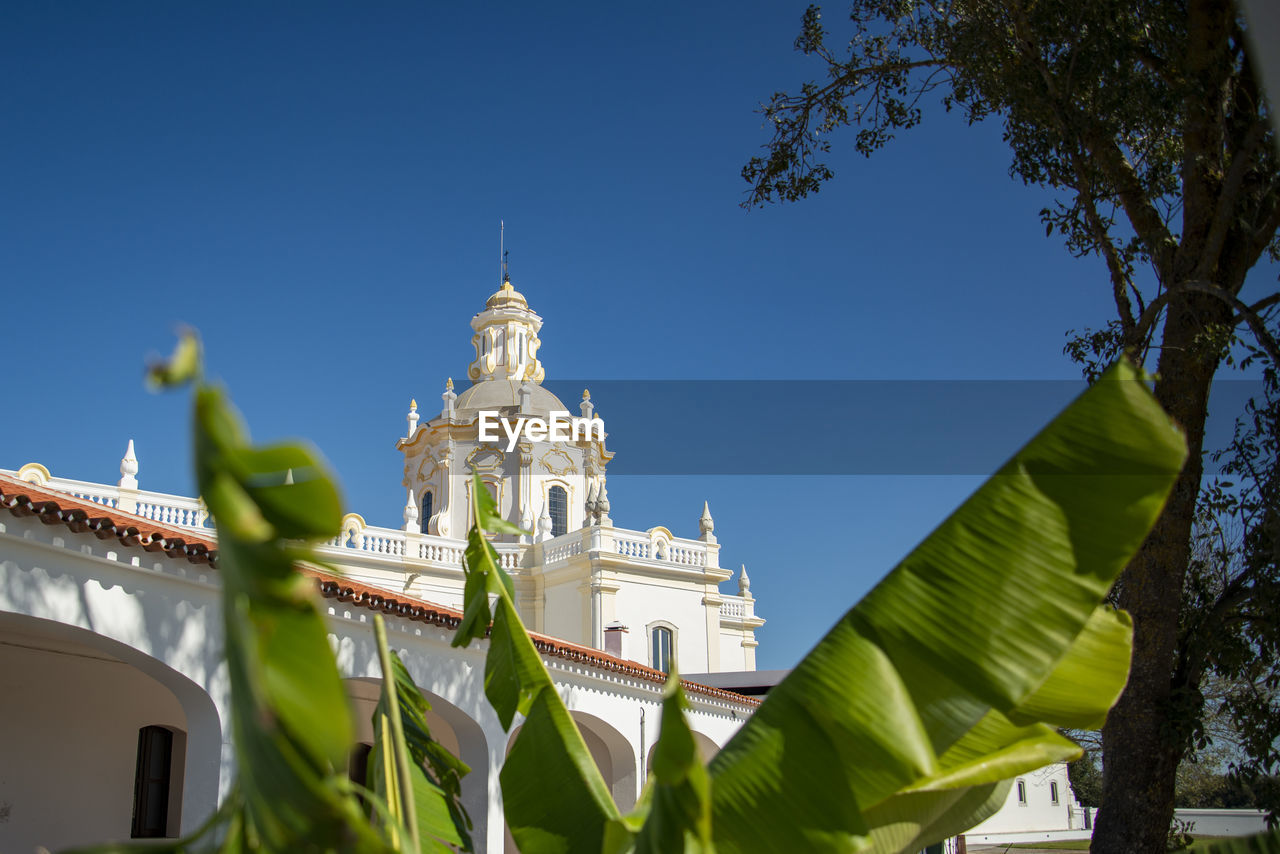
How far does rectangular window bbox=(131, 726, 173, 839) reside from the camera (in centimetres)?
1189

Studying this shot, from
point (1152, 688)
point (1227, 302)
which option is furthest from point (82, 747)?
point (1227, 302)

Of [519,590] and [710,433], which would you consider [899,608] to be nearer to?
[710,433]

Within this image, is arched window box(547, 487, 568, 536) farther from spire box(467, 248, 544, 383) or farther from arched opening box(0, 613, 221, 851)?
arched opening box(0, 613, 221, 851)

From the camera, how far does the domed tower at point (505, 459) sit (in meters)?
35.7

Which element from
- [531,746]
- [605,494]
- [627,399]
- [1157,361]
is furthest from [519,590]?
[531,746]

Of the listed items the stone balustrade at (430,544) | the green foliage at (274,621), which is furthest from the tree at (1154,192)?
the stone balustrade at (430,544)

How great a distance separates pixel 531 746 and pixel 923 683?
1.54 metres

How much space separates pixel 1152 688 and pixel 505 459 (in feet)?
95.0

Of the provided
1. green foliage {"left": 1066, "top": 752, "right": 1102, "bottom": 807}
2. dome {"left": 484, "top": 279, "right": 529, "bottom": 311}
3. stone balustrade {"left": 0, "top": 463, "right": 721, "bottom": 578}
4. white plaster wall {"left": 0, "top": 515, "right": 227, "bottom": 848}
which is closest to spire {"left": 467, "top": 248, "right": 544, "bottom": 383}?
dome {"left": 484, "top": 279, "right": 529, "bottom": 311}

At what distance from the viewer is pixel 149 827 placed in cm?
1199

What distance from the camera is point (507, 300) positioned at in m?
41.4

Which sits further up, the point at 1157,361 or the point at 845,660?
the point at 1157,361

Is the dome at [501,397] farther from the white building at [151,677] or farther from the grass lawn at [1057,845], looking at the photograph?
the grass lawn at [1057,845]

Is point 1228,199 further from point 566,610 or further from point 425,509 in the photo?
point 425,509
